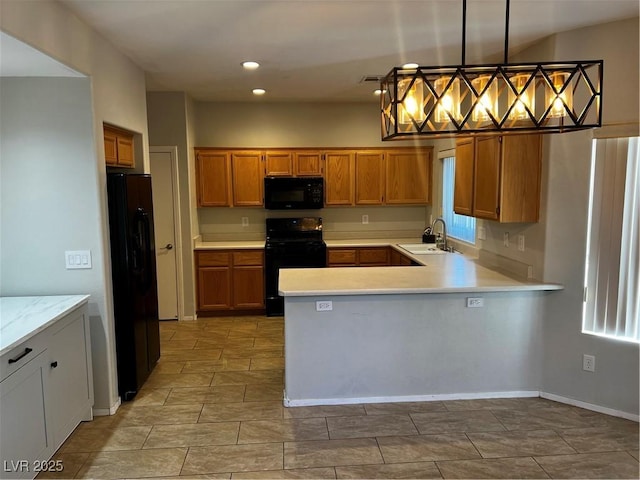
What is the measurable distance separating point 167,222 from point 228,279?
989mm

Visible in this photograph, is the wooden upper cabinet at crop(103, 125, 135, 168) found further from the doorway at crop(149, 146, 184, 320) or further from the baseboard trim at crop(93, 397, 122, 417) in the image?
the baseboard trim at crop(93, 397, 122, 417)

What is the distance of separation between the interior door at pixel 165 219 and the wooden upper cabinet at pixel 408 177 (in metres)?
2.69

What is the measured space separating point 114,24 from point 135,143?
1.20 meters

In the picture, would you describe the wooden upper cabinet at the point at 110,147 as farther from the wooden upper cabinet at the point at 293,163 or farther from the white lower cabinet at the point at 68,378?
the wooden upper cabinet at the point at 293,163

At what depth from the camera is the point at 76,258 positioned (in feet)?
10.0

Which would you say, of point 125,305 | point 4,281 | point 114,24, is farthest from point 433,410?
point 114,24

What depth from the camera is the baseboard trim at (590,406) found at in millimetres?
3108

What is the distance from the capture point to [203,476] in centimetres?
254

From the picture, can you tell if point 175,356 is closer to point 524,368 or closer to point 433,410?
point 433,410

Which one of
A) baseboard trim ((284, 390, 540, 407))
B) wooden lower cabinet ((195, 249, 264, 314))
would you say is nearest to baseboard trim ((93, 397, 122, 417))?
baseboard trim ((284, 390, 540, 407))

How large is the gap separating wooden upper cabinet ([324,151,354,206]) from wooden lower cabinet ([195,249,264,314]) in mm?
1178

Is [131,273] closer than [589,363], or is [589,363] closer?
[589,363]

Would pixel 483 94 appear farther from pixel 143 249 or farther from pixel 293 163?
pixel 293 163

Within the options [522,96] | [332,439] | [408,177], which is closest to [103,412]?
[332,439]
